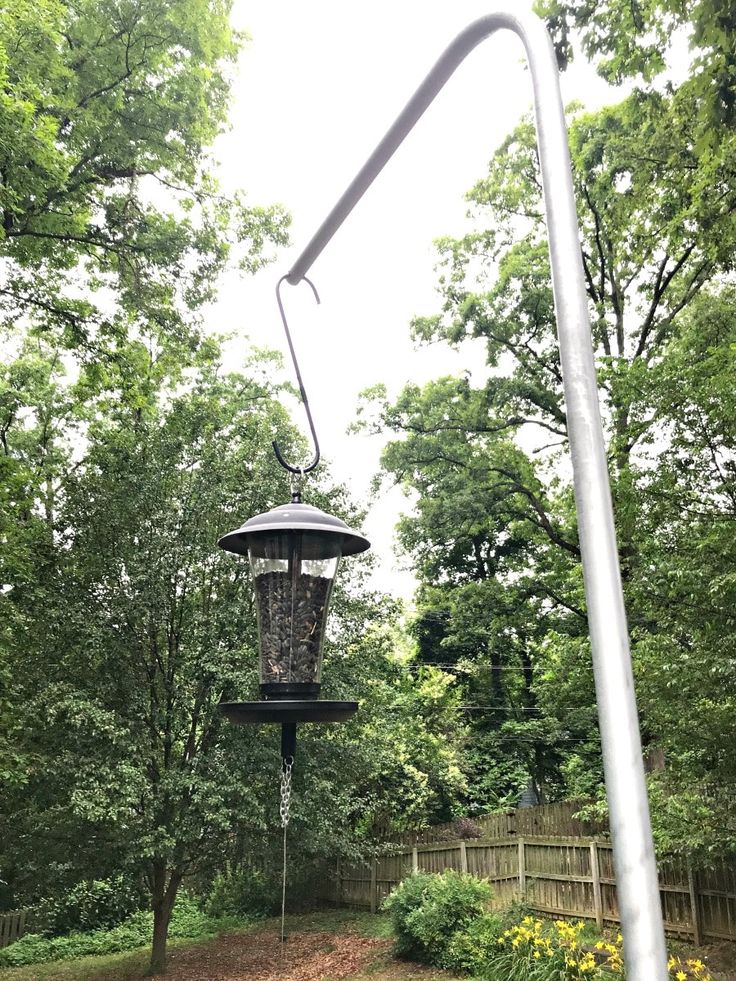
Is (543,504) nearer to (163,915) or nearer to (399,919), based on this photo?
(399,919)

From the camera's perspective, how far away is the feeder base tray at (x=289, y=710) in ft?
8.47

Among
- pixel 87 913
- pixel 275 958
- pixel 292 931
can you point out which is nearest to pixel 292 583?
pixel 275 958

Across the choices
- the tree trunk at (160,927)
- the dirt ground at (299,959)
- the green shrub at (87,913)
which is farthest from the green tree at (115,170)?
the dirt ground at (299,959)

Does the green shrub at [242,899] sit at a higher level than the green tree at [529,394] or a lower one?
lower

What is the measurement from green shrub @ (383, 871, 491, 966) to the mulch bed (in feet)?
2.38

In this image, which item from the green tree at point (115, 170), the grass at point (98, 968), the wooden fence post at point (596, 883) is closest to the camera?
the green tree at point (115, 170)

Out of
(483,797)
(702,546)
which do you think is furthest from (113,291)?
(483,797)

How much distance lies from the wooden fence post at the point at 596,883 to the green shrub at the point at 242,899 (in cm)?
636

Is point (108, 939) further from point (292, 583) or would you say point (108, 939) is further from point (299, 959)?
point (292, 583)

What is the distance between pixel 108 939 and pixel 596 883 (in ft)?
29.3

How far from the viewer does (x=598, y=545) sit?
1.21 metres

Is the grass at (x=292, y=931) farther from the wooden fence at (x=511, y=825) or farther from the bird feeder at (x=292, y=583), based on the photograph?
the bird feeder at (x=292, y=583)

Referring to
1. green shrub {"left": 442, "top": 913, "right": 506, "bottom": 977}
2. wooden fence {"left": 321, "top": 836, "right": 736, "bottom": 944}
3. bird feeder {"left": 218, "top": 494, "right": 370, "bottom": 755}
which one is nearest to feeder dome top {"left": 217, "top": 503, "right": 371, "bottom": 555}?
bird feeder {"left": 218, "top": 494, "right": 370, "bottom": 755}

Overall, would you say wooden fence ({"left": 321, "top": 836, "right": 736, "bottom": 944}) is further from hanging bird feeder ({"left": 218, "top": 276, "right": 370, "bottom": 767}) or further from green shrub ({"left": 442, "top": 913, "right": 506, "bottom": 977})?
hanging bird feeder ({"left": 218, "top": 276, "right": 370, "bottom": 767})
